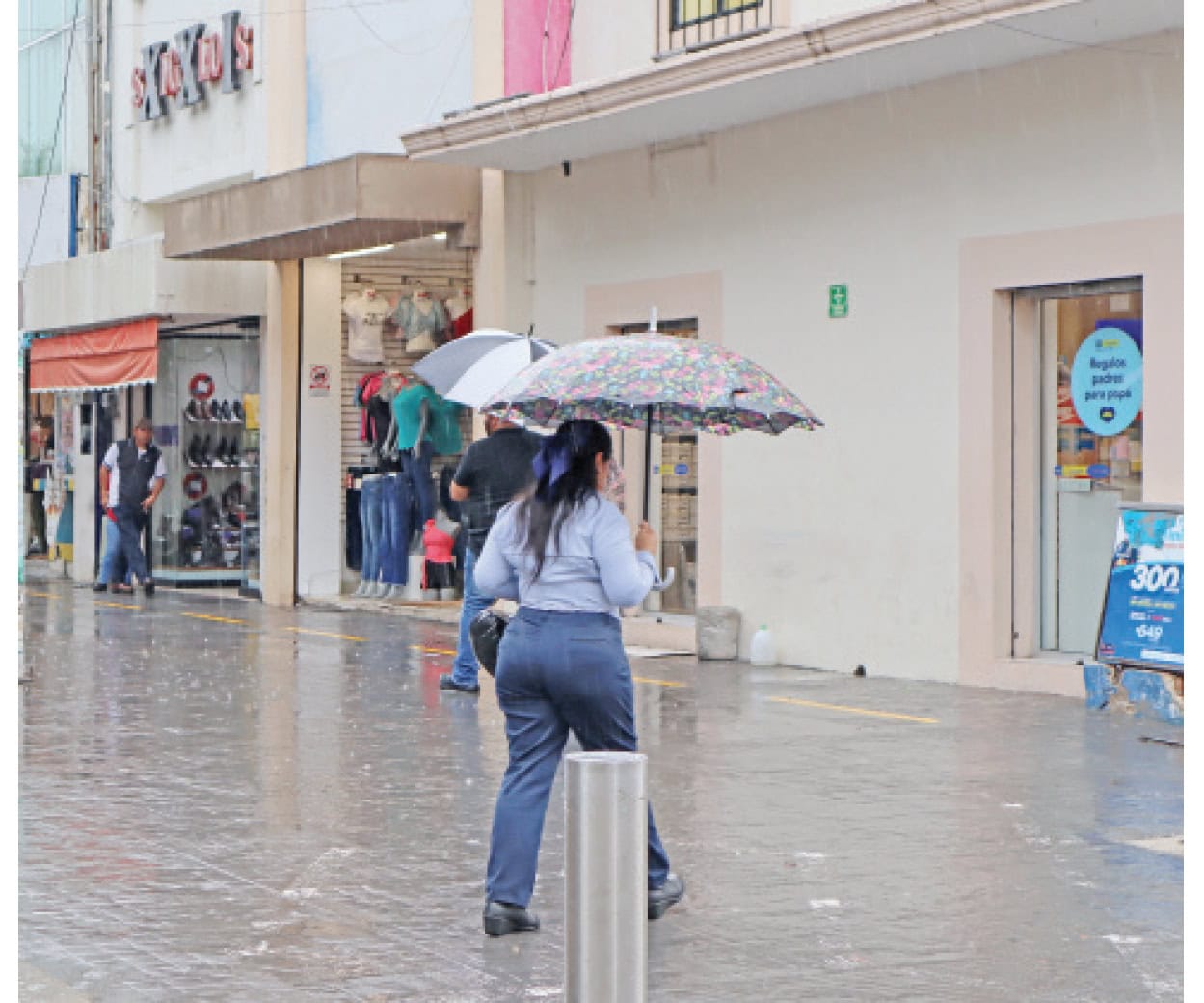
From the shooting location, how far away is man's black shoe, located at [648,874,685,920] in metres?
7.38

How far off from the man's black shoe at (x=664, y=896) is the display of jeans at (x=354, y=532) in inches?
638

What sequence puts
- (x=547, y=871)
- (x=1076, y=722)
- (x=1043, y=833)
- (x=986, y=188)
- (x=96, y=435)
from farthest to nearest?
1. (x=96, y=435)
2. (x=986, y=188)
3. (x=1076, y=722)
4. (x=1043, y=833)
5. (x=547, y=871)

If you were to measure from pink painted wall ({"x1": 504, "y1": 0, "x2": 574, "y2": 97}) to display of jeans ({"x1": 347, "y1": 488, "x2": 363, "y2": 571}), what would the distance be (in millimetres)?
5814

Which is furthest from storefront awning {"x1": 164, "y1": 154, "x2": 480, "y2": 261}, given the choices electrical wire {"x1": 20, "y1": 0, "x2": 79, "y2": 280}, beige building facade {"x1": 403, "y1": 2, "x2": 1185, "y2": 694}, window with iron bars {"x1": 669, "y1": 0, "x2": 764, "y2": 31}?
electrical wire {"x1": 20, "y1": 0, "x2": 79, "y2": 280}

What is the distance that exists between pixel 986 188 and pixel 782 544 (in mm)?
3384

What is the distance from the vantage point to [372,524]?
898 inches

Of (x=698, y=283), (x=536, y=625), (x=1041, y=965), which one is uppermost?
(x=698, y=283)

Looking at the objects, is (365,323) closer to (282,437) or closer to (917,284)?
(282,437)

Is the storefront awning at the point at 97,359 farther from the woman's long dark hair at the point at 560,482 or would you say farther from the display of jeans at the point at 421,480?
the woman's long dark hair at the point at 560,482

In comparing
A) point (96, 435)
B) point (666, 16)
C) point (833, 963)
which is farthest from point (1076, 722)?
point (96, 435)

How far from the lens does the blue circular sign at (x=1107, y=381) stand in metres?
13.7

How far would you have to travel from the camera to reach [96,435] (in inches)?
1109

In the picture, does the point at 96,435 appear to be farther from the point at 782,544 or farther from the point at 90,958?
the point at 90,958

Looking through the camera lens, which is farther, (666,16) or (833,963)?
(666,16)
